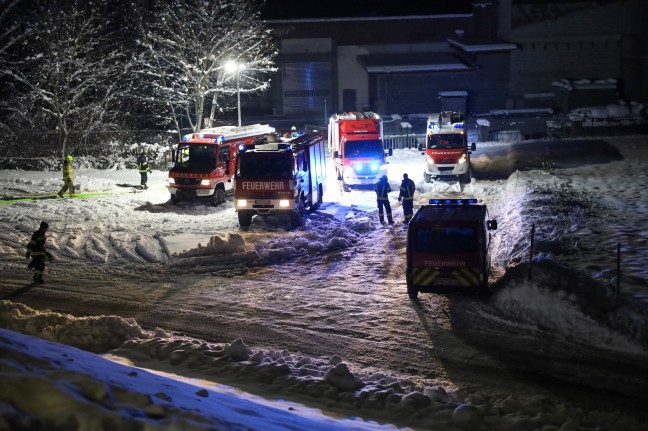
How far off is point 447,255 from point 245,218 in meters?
9.47

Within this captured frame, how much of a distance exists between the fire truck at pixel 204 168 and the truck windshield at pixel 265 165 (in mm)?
3622

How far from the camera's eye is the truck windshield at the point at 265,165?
879 inches

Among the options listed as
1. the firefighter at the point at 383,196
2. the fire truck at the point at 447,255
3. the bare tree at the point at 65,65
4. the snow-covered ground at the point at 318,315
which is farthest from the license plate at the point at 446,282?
the bare tree at the point at 65,65

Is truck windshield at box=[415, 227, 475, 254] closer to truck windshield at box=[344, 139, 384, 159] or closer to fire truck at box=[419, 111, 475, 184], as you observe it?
truck windshield at box=[344, 139, 384, 159]

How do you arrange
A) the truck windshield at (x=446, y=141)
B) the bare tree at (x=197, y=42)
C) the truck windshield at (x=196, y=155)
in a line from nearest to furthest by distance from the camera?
the truck windshield at (x=196, y=155) → the truck windshield at (x=446, y=141) → the bare tree at (x=197, y=42)

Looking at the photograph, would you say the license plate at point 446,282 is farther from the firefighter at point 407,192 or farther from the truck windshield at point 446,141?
the truck windshield at point 446,141

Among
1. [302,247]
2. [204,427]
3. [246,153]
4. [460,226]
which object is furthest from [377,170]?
[204,427]

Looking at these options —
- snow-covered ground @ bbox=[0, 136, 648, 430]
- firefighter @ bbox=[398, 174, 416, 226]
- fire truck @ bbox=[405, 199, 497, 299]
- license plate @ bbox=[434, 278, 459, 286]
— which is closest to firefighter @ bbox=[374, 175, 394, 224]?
firefighter @ bbox=[398, 174, 416, 226]

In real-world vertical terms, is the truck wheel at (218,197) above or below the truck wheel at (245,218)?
above

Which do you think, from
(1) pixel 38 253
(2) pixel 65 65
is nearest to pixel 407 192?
(1) pixel 38 253

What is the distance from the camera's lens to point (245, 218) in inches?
882

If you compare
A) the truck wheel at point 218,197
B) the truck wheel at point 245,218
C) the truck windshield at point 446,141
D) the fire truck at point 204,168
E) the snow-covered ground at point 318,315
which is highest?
the truck windshield at point 446,141

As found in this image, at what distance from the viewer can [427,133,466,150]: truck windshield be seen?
30641mm

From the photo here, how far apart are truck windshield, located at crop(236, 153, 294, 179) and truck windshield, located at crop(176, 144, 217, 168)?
163 inches
